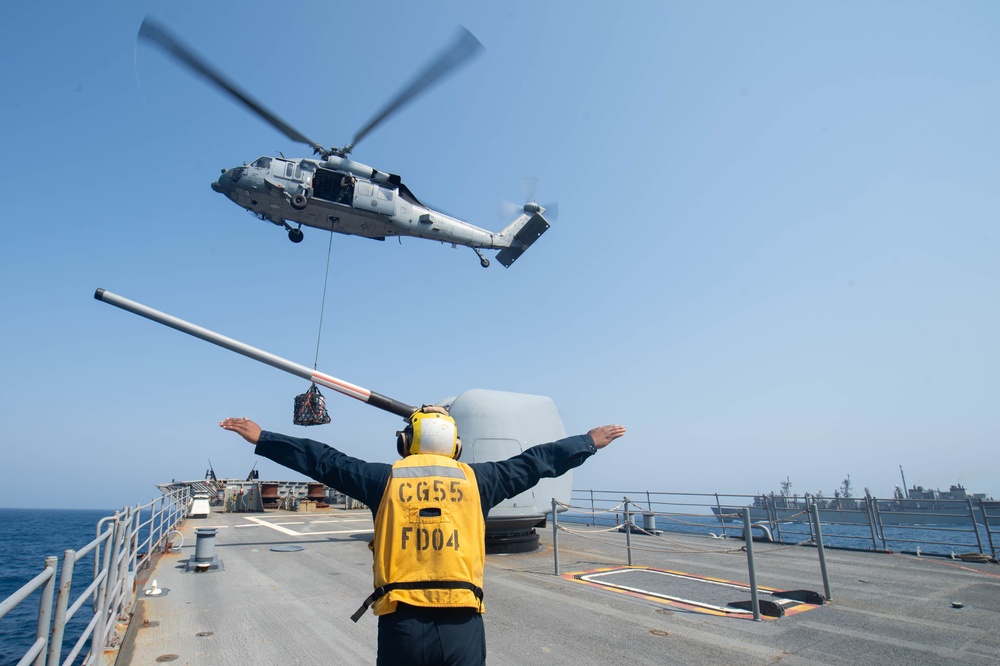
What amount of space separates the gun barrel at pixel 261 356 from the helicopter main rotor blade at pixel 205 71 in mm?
10477

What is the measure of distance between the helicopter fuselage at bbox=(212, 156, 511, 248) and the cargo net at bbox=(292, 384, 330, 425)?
585 centimetres

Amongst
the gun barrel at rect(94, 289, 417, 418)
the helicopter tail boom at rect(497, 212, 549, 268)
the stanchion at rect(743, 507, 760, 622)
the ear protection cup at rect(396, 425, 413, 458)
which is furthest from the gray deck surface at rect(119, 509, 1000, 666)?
the helicopter tail boom at rect(497, 212, 549, 268)

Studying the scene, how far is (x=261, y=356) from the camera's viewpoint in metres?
7.48

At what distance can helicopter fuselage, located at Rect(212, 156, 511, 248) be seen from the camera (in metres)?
16.4

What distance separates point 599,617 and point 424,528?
505 cm

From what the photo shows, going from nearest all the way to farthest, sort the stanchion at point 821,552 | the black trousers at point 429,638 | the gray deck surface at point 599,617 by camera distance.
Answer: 1. the black trousers at point 429,638
2. the gray deck surface at point 599,617
3. the stanchion at point 821,552

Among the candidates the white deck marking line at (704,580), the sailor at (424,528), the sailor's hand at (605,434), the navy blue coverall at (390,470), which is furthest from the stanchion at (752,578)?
the sailor at (424,528)

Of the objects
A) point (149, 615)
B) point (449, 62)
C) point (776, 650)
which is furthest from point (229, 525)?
point (776, 650)

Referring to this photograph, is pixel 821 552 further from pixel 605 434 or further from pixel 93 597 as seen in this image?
pixel 93 597

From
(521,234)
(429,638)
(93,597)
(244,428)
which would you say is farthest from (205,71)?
(429,638)

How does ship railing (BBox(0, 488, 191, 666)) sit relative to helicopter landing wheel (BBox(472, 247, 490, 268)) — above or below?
below

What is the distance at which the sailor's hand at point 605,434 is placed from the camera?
3.09 m

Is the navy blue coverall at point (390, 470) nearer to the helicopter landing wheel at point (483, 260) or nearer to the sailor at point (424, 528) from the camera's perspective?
the sailor at point (424, 528)

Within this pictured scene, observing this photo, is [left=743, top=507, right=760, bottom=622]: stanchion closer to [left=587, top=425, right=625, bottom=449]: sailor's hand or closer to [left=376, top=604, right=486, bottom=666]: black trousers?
[left=587, top=425, right=625, bottom=449]: sailor's hand
